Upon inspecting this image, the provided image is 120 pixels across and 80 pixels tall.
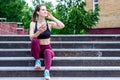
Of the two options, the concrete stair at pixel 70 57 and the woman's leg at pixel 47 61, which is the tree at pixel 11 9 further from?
the woman's leg at pixel 47 61

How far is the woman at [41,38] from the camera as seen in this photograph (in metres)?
5.74

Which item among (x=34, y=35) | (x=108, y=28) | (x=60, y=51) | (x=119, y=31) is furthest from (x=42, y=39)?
(x=108, y=28)

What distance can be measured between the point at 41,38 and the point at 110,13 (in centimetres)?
1485

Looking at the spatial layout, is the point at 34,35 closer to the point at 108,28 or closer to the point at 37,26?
the point at 37,26

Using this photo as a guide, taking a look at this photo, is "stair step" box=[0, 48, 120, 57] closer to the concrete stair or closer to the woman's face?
the concrete stair

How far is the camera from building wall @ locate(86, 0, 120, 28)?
20109mm

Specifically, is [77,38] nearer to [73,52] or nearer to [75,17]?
[73,52]

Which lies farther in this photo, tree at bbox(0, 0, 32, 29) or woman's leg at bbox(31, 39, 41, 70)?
tree at bbox(0, 0, 32, 29)

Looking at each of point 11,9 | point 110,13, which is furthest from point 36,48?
point 11,9

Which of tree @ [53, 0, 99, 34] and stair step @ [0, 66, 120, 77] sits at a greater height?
tree @ [53, 0, 99, 34]

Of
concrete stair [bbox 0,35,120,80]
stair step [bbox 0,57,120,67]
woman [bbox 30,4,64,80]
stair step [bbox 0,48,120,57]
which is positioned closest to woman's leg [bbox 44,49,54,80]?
woman [bbox 30,4,64,80]

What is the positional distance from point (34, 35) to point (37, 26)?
0.28 meters

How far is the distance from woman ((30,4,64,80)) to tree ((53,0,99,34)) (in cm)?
604

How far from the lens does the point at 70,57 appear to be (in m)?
6.55
